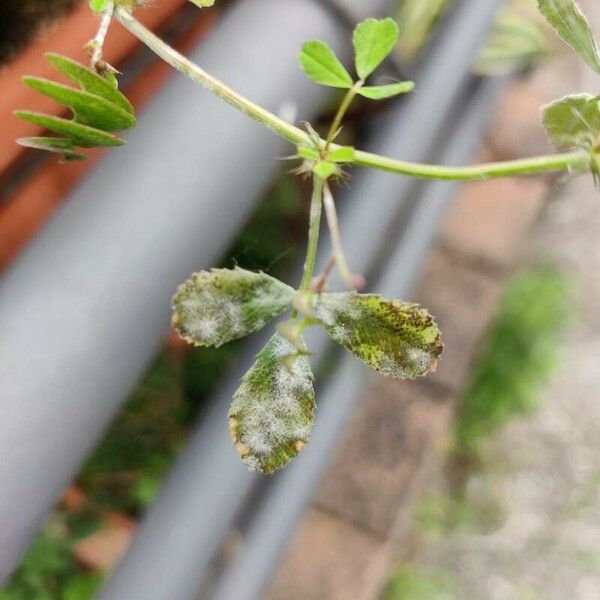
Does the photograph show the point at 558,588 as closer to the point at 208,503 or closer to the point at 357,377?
the point at 357,377

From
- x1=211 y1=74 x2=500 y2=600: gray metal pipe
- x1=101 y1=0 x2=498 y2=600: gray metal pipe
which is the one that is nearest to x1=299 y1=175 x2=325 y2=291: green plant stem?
x1=101 y1=0 x2=498 y2=600: gray metal pipe

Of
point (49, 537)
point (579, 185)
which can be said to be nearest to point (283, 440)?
point (49, 537)

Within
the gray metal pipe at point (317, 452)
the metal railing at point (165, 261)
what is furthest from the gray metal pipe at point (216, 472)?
the gray metal pipe at point (317, 452)

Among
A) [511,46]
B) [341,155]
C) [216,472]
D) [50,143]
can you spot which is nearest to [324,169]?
[341,155]

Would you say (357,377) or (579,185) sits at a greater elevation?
(579,185)

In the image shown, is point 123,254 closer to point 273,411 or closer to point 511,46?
point 273,411

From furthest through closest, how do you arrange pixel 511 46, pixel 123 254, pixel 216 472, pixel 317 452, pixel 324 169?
1. pixel 511 46
2. pixel 317 452
3. pixel 216 472
4. pixel 123 254
5. pixel 324 169
